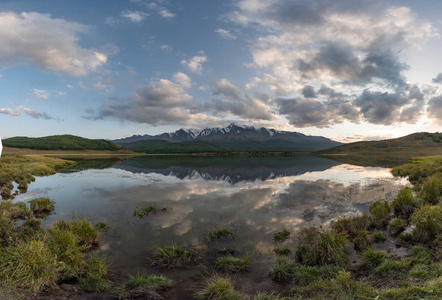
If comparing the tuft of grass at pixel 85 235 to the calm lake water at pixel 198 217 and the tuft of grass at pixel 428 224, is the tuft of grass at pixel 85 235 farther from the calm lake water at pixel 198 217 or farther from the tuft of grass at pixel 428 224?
the tuft of grass at pixel 428 224

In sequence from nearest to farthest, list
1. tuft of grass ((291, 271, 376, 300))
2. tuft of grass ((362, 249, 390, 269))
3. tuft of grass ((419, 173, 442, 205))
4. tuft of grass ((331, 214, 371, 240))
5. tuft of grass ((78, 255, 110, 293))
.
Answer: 1. tuft of grass ((291, 271, 376, 300))
2. tuft of grass ((78, 255, 110, 293))
3. tuft of grass ((362, 249, 390, 269))
4. tuft of grass ((331, 214, 371, 240))
5. tuft of grass ((419, 173, 442, 205))

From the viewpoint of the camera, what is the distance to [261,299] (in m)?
6.97

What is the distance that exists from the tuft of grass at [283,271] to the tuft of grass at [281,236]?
12.0 feet

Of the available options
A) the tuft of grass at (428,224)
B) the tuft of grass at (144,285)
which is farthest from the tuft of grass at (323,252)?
the tuft of grass at (144,285)

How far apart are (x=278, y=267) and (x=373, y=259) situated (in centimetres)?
419

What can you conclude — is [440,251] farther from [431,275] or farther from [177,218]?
[177,218]

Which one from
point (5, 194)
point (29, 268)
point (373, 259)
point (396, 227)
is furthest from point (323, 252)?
point (5, 194)

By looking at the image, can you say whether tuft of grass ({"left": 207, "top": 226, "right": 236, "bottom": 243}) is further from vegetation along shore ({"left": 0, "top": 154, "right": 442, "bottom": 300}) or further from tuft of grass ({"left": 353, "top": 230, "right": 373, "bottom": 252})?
tuft of grass ({"left": 353, "top": 230, "right": 373, "bottom": 252})

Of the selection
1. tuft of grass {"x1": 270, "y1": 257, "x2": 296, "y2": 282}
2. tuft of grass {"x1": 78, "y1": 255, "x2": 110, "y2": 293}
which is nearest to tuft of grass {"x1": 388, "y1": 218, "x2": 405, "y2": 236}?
tuft of grass {"x1": 270, "y1": 257, "x2": 296, "y2": 282}

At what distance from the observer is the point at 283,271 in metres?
9.21

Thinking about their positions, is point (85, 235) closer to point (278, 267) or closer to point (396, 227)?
point (278, 267)

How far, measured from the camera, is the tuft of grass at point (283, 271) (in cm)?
906

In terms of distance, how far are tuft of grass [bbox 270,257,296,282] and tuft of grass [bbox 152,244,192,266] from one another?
4250 mm

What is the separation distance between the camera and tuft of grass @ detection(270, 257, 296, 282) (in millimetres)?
9062
